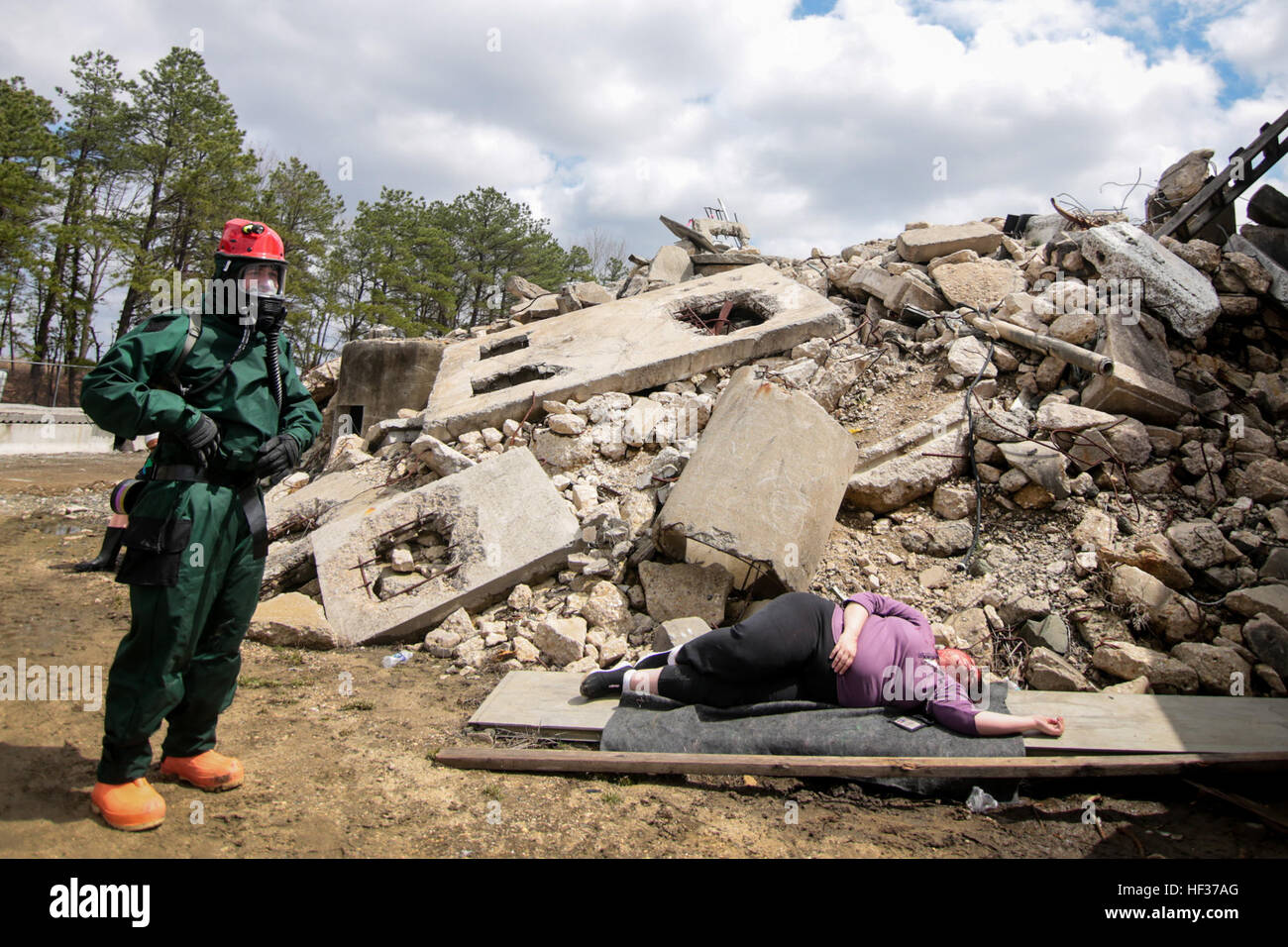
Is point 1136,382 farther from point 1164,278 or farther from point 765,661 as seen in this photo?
point 765,661

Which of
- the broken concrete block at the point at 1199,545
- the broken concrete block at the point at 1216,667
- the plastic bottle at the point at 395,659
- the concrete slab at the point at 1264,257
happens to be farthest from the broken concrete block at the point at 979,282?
the plastic bottle at the point at 395,659

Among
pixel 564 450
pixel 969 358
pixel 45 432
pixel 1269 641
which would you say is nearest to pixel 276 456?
pixel 564 450

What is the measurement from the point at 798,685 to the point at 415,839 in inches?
65.8

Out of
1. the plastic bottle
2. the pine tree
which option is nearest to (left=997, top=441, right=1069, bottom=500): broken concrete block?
the plastic bottle

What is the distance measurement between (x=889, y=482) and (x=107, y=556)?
14.9ft

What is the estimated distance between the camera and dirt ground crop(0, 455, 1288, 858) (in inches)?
97.7

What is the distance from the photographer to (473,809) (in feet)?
9.04

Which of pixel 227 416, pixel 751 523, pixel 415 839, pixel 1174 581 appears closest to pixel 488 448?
pixel 751 523

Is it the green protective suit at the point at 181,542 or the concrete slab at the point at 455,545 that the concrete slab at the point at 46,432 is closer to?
the concrete slab at the point at 455,545

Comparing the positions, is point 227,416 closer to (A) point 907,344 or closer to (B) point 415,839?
(B) point 415,839

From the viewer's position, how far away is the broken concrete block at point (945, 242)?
827 centimetres

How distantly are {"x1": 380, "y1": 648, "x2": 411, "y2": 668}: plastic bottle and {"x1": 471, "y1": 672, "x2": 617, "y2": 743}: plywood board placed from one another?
2.47 feet

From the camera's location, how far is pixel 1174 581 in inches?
175

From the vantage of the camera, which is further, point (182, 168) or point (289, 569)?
point (182, 168)
